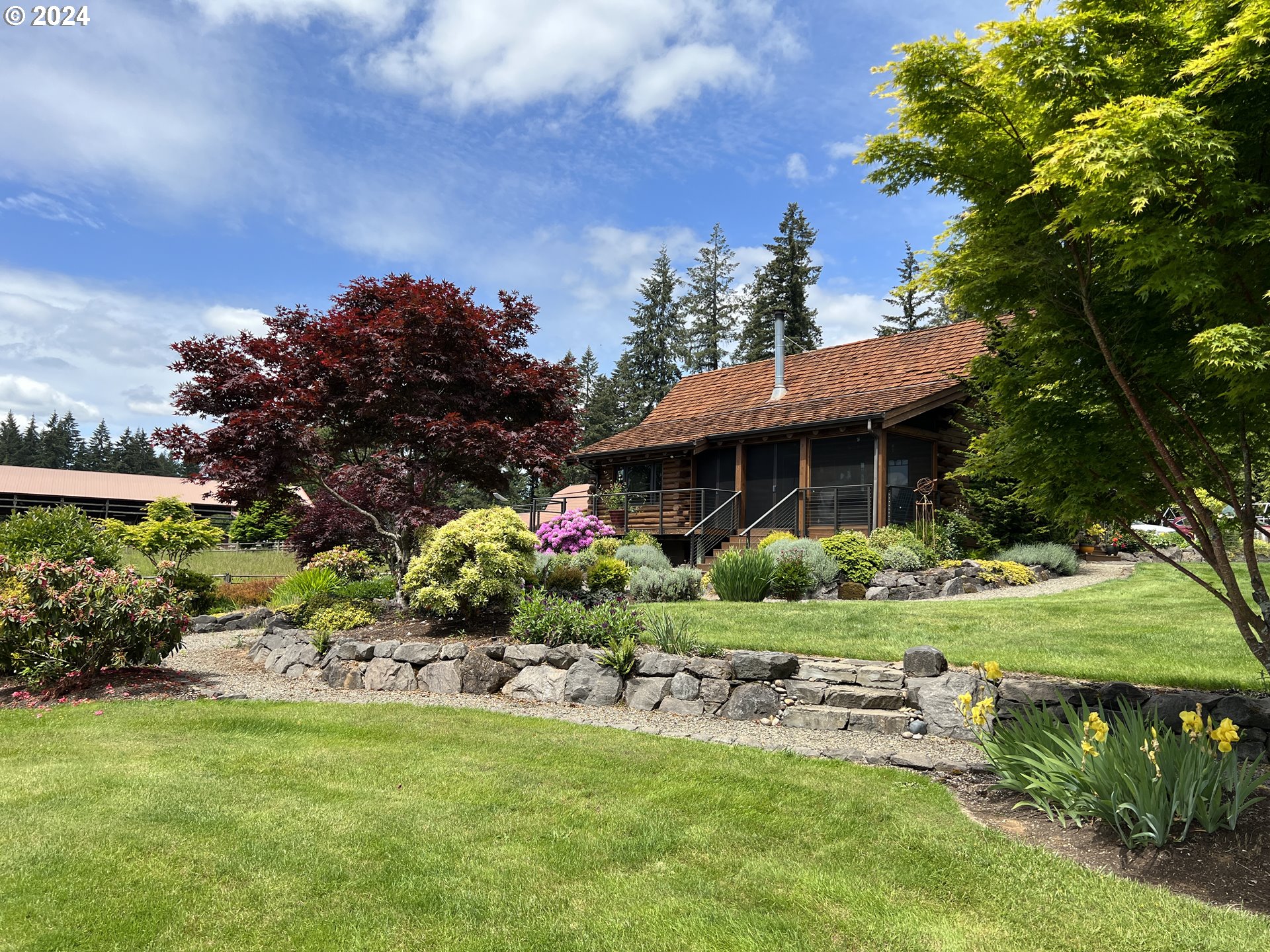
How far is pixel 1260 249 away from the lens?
401cm

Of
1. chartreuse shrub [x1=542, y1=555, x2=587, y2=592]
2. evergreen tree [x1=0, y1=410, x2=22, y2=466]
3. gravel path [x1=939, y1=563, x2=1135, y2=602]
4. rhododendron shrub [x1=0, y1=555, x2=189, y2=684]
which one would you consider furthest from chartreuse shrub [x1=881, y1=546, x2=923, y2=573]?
evergreen tree [x1=0, y1=410, x2=22, y2=466]

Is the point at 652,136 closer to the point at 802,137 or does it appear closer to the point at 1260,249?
the point at 802,137

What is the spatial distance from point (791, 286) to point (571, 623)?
124ft

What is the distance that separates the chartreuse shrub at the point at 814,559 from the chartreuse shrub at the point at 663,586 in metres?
1.70

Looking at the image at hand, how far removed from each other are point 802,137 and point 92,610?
33.1 ft

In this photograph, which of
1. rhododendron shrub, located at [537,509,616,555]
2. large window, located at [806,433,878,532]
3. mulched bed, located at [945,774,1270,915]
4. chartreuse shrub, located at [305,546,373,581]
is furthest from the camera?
large window, located at [806,433,878,532]

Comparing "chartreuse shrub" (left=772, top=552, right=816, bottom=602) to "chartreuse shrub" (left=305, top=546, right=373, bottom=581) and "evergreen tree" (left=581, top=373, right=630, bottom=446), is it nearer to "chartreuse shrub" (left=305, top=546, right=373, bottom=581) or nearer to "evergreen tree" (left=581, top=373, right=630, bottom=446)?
"chartreuse shrub" (left=305, top=546, right=373, bottom=581)

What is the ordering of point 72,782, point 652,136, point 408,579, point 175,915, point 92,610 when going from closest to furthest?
point 175,915 < point 72,782 < point 92,610 < point 408,579 < point 652,136

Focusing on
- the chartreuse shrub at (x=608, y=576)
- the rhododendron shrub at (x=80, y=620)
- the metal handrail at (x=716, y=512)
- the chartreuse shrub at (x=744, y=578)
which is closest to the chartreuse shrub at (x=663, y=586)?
the chartreuse shrub at (x=744, y=578)

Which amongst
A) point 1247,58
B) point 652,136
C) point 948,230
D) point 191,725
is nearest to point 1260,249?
point 1247,58

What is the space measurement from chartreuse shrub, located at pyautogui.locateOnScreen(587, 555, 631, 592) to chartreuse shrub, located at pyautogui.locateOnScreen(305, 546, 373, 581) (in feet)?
15.9

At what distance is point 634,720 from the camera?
6828 mm

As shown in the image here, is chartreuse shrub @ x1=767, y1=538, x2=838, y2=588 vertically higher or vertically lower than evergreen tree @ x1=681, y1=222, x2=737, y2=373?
lower

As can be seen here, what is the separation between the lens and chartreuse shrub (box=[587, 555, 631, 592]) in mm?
11102
